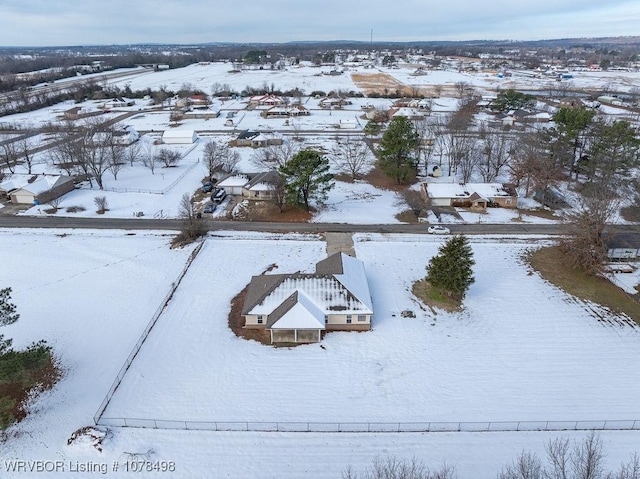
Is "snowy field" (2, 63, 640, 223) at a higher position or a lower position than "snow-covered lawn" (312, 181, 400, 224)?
higher

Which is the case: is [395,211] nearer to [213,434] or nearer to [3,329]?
[213,434]

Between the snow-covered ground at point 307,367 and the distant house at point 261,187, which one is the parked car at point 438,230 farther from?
the distant house at point 261,187

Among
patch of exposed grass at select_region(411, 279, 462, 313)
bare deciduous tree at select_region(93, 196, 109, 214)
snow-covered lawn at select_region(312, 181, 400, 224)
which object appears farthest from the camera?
bare deciduous tree at select_region(93, 196, 109, 214)

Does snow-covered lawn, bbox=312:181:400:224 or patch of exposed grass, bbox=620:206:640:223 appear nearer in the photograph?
patch of exposed grass, bbox=620:206:640:223

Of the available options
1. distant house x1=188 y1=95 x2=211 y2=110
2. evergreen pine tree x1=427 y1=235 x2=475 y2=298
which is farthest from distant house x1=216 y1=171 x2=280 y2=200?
distant house x1=188 y1=95 x2=211 y2=110

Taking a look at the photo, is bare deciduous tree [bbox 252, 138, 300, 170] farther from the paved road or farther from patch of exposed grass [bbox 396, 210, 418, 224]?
patch of exposed grass [bbox 396, 210, 418, 224]

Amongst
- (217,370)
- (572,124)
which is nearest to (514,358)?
(217,370)
